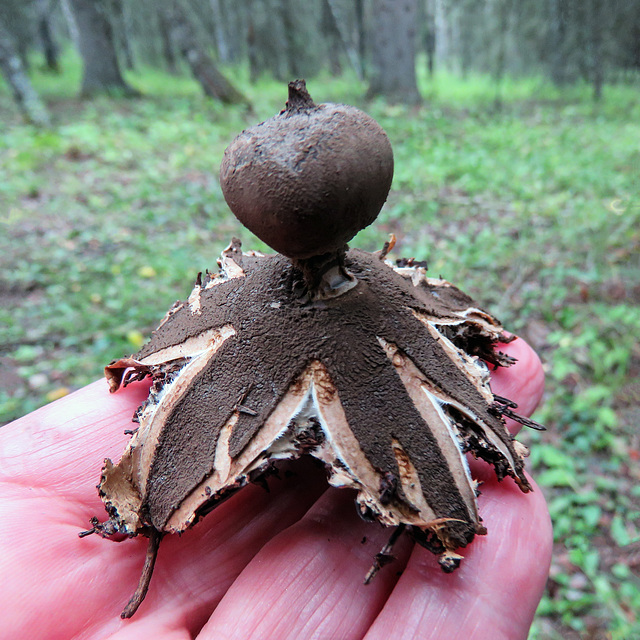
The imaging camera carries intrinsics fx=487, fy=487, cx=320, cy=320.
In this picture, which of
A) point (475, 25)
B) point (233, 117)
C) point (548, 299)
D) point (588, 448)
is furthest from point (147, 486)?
point (475, 25)

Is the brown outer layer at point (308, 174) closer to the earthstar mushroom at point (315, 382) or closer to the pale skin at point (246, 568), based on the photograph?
the earthstar mushroom at point (315, 382)

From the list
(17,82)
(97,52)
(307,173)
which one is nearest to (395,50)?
(17,82)

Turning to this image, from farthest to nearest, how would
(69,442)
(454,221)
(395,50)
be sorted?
(395,50) → (454,221) → (69,442)

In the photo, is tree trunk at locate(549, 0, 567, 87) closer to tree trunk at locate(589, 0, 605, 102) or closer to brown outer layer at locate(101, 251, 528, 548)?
tree trunk at locate(589, 0, 605, 102)

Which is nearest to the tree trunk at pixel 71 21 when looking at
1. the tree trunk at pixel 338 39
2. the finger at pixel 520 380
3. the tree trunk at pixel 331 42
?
the tree trunk at pixel 338 39

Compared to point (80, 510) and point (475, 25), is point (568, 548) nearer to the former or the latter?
point (80, 510)

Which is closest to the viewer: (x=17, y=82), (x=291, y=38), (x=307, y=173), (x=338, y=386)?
(x=307, y=173)

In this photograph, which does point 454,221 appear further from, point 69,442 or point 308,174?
point 69,442
